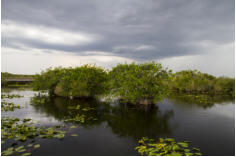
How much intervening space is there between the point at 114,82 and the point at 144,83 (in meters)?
4.84

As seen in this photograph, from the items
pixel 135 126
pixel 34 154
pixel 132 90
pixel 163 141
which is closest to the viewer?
pixel 34 154

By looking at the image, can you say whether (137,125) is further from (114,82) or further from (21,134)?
(114,82)

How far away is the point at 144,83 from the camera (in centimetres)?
2247

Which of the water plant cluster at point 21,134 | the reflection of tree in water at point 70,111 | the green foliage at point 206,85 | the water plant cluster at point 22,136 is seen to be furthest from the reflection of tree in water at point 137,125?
the green foliage at point 206,85

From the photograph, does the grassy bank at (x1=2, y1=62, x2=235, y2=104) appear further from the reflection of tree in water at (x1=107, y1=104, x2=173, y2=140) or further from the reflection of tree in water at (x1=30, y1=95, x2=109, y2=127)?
the reflection of tree in water at (x1=107, y1=104, x2=173, y2=140)

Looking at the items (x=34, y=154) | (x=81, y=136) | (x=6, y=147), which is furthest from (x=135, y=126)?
(x=6, y=147)

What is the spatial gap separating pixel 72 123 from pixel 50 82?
886 inches

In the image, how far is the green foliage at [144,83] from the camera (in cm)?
2233

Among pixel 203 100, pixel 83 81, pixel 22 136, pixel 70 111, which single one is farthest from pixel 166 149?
pixel 203 100

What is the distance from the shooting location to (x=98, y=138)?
1151cm

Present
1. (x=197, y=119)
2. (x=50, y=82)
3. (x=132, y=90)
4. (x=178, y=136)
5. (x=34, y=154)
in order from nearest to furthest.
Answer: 1. (x=34, y=154)
2. (x=178, y=136)
3. (x=197, y=119)
4. (x=132, y=90)
5. (x=50, y=82)

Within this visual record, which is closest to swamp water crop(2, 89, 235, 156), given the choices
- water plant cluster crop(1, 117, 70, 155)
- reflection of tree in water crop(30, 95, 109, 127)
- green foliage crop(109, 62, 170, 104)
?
reflection of tree in water crop(30, 95, 109, 127)

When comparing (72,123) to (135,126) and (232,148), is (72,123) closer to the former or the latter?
(135,126)

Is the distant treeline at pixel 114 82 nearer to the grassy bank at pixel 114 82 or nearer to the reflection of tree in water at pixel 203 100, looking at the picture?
the grassy bank at pixel 114 82
